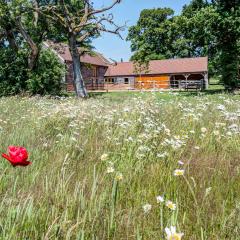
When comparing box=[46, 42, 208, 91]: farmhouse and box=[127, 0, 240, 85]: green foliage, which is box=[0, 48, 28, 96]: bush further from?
box=[46, 42, 208, 91]: farmhouse

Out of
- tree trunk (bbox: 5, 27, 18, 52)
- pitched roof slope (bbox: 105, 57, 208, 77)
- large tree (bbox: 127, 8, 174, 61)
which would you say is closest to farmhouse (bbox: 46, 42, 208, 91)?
pitched roof slope (bbox: 105, 57, 208, 77)

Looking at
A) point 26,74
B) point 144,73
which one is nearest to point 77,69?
point 26,74

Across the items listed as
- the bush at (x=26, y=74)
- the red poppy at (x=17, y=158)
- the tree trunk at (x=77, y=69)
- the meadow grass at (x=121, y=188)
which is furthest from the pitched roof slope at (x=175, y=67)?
the red poppy at (x=17, y=158)

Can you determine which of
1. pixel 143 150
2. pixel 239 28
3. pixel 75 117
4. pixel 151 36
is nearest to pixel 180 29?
pixel 239 28

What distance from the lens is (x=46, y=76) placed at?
2452 cm

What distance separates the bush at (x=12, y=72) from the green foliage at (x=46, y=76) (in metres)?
0.86

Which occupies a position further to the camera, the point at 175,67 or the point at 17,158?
the point at 175,67

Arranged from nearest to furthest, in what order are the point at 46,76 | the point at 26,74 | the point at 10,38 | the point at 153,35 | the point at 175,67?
1. the point at 46,76
2. the point at 26,74
3. the point at 10,38
4. the point at 175,67
5. the point at 153,35

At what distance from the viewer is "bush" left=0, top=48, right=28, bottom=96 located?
2448cm

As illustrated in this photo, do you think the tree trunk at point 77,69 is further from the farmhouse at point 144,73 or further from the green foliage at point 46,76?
the farmhouse at point 144,73

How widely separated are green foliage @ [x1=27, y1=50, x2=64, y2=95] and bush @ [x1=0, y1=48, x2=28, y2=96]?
34.0 inches

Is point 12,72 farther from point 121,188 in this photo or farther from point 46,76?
point 121,188

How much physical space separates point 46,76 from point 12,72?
8.26 feet

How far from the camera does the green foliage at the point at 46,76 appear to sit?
24047 mm
